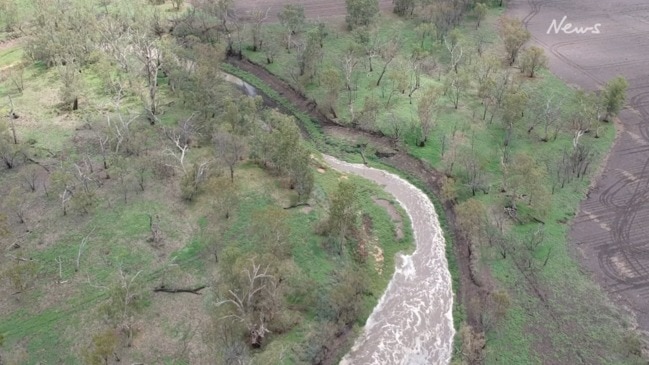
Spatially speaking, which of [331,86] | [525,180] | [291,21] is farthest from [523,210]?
[291,21]

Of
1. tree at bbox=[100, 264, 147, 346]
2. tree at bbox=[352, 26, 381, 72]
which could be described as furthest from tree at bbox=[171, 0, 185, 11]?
tree at bbox=[100, 264, 147, 346]

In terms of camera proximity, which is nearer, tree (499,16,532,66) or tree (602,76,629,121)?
tree (602,76,629,121)

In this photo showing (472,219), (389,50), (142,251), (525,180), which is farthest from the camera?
(389,50)

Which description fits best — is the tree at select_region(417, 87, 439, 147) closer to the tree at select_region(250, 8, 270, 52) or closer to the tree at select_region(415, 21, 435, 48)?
→ the tree at select_region(415, 21, 435, 48)

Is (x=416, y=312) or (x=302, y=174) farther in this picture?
(x=302, y=174)

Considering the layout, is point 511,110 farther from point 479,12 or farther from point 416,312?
point 479,12
